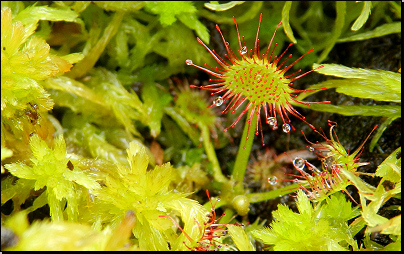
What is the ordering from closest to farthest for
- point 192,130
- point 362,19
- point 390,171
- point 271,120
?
point 390,171 < point 271,120 < point 362,19 < point 192,130

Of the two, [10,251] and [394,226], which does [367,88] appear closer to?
[394,226]

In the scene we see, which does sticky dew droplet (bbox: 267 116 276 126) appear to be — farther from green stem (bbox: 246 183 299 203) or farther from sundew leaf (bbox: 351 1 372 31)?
sundew leaf (bbox: 351 1 372 31)

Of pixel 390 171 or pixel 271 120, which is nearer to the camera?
pixel 390 171

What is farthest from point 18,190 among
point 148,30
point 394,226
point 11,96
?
point 394,226

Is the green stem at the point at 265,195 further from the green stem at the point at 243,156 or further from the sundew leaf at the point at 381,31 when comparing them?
the sundew leaf at the point at 381,31

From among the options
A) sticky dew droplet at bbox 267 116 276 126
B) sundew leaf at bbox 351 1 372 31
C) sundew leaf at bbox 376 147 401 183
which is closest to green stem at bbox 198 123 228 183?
sticky dew droplet at bbox 267 116 276 126

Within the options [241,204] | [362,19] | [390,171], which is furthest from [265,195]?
[362,19]

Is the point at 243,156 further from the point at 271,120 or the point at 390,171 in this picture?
the point at 390,171
